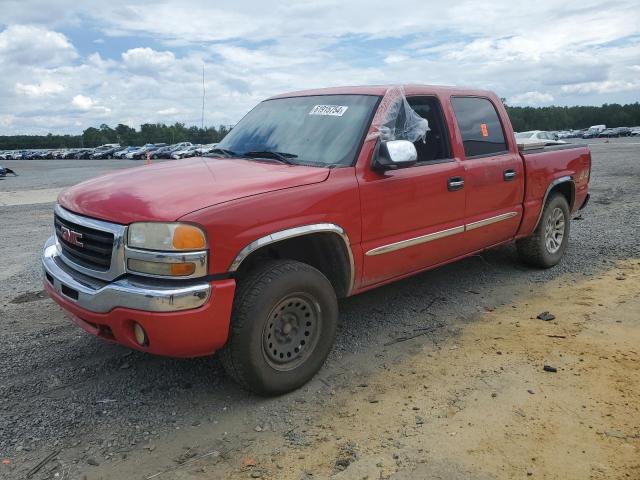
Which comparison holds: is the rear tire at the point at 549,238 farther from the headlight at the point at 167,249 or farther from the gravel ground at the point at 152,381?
the headlight at the point at 167,249

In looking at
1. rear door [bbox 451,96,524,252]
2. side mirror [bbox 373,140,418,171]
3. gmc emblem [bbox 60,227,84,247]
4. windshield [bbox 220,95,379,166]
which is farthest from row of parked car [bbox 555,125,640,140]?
gmc emblem [bbox 60,227,84,247]

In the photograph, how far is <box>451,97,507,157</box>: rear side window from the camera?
15.6 ft

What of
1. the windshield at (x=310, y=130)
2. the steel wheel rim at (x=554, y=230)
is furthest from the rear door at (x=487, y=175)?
the windshield at (x=310, y=130)

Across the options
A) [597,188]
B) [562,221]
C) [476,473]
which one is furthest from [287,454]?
[597,188]

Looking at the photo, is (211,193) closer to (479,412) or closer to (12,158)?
(479,412)

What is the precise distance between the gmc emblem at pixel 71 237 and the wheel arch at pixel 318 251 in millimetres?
961

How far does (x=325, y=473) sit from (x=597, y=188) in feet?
40.7

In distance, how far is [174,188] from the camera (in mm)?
3217

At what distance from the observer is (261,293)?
10.2 ft

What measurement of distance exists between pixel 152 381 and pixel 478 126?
3510 mm

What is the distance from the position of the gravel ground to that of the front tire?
16 centimetres

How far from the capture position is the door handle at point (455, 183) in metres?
4.39

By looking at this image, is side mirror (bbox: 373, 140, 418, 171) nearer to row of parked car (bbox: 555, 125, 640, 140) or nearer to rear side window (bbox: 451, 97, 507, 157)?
rear side window (bbox: 451, 97, 507, 157)

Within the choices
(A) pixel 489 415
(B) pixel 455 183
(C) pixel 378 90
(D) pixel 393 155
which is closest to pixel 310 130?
(C) pixel 378 90
